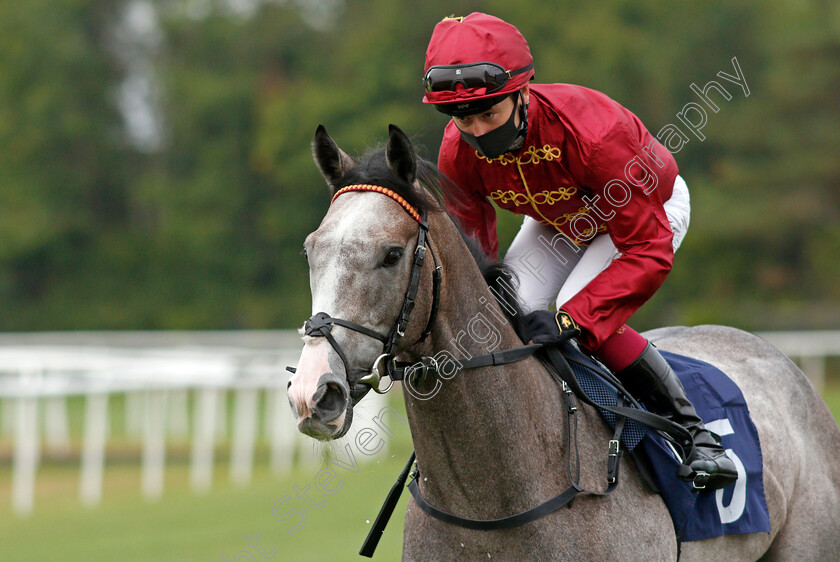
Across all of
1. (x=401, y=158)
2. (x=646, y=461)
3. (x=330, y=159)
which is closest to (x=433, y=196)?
(x=401, y=158)

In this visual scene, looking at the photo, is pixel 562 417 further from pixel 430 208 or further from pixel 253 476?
pixel 253 476

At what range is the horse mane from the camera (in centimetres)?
287

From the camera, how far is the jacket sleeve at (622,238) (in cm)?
324

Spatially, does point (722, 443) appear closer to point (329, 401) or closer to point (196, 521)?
point (329, 401)

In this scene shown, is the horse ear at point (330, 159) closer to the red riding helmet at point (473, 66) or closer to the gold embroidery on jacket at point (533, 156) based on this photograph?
the red riding helmet at point (473, 66)

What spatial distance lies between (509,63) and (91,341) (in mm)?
18682

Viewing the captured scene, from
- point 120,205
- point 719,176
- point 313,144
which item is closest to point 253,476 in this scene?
point 313,144

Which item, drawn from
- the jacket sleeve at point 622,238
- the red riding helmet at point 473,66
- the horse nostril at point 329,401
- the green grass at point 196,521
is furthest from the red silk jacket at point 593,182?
the green grass at point 196,521

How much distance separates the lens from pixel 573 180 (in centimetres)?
342

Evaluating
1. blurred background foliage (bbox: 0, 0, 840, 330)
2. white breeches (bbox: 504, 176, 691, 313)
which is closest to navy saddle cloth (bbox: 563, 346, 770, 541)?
white breeches (bbox: 504, 176, 691, 313)

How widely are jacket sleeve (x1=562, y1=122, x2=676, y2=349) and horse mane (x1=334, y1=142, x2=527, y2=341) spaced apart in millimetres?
172

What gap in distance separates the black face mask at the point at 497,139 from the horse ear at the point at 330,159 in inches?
17.8

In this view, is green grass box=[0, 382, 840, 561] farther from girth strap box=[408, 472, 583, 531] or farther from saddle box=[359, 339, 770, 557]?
girth strap box=[408, 472, 583, 531]

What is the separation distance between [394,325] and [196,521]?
6.21 metres
